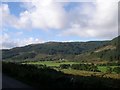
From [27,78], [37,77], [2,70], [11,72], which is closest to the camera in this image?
[37,77]

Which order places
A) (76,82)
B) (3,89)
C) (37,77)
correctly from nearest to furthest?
(76,82), (3,89), (37,77)

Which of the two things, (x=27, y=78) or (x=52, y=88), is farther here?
(x=27, y=78)

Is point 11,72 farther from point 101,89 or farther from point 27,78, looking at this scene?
point 101,89

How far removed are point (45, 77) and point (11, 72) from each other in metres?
8.01

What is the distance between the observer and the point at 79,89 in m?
12.0

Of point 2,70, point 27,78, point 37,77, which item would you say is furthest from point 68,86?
point 2,70

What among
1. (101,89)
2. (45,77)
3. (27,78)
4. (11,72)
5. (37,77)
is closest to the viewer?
(101,89)

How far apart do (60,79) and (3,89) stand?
3046 millimetres

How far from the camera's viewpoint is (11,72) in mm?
22719

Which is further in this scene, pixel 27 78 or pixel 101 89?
pixel 27 78

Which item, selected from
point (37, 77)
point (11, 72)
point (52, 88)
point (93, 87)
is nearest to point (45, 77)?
point (37, 77)

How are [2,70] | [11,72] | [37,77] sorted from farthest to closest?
[2,70]
[11,72]
[37,77]

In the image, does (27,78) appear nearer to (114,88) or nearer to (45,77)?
(45,77)

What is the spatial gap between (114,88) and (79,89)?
1.58 metres
